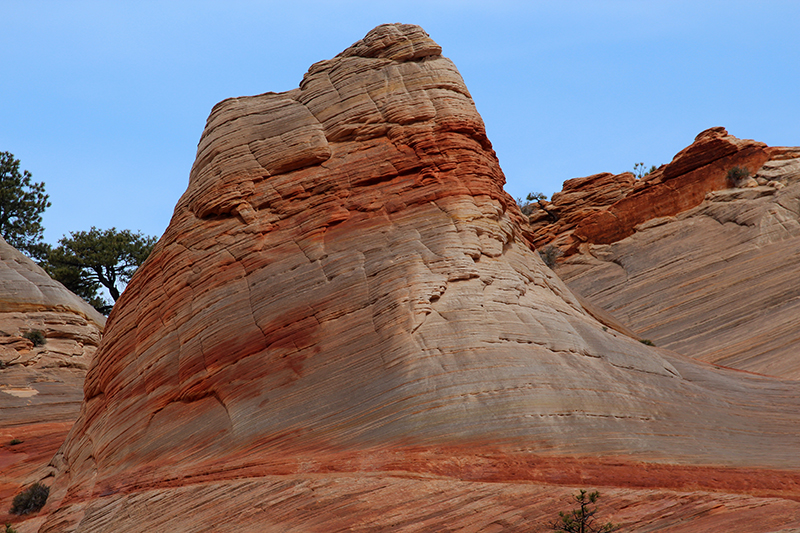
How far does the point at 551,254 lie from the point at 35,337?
2325 centimetres

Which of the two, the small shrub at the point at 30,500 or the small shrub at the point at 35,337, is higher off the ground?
the small shrub at the point at 35,337

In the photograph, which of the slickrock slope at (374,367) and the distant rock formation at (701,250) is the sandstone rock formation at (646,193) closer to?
the distant rock formation at (701,250)

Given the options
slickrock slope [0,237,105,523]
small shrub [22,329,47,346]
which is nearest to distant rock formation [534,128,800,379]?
slickrock slope [0,237,105,523]

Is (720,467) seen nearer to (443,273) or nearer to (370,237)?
(443,273)

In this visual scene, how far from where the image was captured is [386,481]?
1138 centimetres

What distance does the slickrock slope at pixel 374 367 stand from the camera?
1163 centimetres

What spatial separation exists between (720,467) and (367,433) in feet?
18.1

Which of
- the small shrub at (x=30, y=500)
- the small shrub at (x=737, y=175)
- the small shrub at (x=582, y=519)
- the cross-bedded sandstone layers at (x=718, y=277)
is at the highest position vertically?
the small shrub at (x=737, y=175)

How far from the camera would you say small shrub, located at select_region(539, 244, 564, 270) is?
38.3 metres

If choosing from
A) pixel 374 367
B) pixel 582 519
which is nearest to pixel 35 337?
pixel 374 367

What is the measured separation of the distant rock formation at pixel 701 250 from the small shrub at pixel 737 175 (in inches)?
10.9

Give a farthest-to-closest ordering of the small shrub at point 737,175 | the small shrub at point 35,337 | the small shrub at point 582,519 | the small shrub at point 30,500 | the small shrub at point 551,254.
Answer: the small shrub at point 551,254 → the small shrub at point 737,175 → the small shrub at point 35,337 → the small shrub at point 30,500 → the small shrub at point 582,519

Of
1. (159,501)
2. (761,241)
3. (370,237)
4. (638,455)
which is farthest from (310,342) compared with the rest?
(761,241)

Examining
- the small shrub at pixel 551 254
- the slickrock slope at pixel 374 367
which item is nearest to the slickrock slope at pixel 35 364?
the slickrock slope at pixel 374 367
